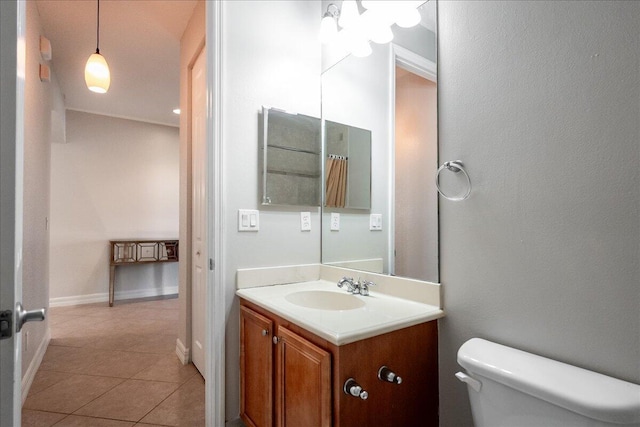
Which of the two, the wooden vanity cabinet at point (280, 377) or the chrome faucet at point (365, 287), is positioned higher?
the chrome faucet at point (365, 287)

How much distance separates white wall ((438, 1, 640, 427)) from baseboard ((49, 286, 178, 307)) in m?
4.52

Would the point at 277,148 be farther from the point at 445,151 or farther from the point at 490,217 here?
the point at 490,217

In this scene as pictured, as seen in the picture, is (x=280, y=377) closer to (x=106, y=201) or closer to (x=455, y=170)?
(x=455, y=170)

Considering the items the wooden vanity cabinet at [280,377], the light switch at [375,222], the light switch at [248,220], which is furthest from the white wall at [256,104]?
the light switch at [375,222]

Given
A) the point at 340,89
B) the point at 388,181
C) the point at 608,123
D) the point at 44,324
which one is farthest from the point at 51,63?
the point at 608,123

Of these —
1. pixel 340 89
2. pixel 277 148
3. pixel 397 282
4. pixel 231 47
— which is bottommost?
pixel 397 282

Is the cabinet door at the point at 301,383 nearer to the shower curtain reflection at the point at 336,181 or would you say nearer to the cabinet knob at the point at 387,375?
the cabinet knob at the point at 387,375

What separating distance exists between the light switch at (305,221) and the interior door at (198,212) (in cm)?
74

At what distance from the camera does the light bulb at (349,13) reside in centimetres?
162

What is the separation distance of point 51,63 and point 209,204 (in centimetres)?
272

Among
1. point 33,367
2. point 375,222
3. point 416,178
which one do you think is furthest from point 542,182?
point 33,367

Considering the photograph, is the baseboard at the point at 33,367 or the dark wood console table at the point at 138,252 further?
the dark wood console table at the point at 138,252

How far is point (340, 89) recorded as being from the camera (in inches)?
72.2

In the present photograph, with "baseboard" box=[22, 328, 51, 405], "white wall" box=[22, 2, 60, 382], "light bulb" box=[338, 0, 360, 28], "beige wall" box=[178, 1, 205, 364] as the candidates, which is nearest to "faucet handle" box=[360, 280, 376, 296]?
"light bulb" box=[338, 0, 360, 28]
